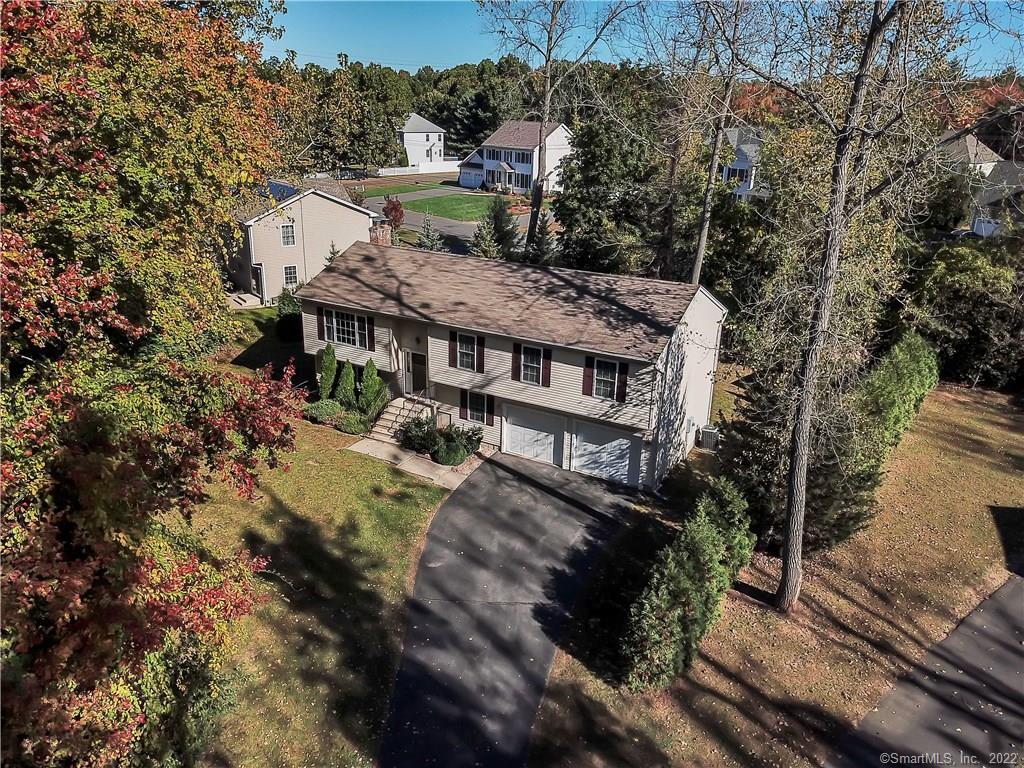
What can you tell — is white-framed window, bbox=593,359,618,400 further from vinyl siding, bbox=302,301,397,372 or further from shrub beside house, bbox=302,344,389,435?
shrub beside house, bbox=302,344,389,435

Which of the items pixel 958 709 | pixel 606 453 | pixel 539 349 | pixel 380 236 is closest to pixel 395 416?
pixel 539 349

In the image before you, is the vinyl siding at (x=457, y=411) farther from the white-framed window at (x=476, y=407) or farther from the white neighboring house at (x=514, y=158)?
the white neighboring house at (x=514, y=158)

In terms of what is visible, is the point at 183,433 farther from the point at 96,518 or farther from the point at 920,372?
the point at 920,372

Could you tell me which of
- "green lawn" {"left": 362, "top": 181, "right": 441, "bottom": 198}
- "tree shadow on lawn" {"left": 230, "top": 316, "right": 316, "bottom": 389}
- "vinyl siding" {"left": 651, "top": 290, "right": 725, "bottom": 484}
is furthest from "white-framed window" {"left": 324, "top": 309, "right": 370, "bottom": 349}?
"green lawn" {"left": 362, "top": 181, "right": 441, "bottom": 198}

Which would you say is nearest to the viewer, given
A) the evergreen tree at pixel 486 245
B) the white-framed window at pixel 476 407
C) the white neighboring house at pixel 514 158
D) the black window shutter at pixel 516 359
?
the black window shutter at pixel 516 359

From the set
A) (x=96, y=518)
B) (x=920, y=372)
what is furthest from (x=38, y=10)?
(x=920, y=372)

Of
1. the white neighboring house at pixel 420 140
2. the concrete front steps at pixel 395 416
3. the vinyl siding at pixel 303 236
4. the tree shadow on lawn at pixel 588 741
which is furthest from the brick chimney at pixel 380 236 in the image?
the white neighboring house at pixel 420 140
